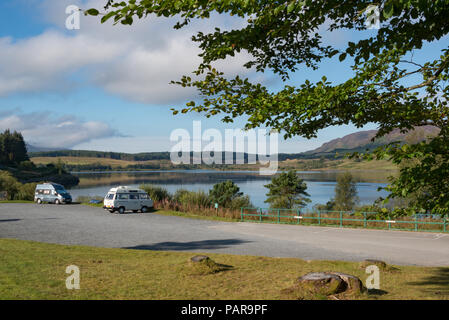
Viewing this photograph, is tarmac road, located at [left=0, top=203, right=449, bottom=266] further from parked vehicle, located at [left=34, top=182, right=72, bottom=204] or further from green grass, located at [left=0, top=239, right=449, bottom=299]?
parked vehicle, located at [left=34, top=182, right=72, bottom=204]

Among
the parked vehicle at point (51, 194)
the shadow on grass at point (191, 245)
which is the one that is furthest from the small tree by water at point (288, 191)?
the shadow on grass at point (191, 245)

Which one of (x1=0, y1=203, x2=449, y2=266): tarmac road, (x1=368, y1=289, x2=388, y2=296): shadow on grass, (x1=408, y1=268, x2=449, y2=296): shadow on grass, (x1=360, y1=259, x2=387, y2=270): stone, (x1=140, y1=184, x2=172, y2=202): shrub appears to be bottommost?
(x1=0, y1=203, x2=449, y2=266): tarmac road

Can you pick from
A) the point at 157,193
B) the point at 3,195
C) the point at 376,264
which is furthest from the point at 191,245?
the point at 3,195

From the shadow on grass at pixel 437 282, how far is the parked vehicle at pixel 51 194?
32267 millimetres

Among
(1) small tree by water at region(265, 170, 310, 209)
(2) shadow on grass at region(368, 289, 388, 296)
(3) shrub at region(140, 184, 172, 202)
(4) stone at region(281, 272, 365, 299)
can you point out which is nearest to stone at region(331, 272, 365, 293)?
(4) stone at region(281, 272, 365, 299)

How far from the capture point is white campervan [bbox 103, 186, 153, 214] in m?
26.9

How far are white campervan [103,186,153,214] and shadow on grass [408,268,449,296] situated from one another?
21.2 meters

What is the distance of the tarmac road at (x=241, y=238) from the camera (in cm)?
1309

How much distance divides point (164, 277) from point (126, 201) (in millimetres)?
19506

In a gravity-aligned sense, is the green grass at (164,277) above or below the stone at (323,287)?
below

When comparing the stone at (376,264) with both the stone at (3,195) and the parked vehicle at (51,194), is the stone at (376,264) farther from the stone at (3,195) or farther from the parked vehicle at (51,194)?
the stone at (3,195)

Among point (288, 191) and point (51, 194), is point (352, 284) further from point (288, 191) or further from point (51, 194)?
point (51, 194)

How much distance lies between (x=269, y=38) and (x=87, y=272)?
6.80 meters
